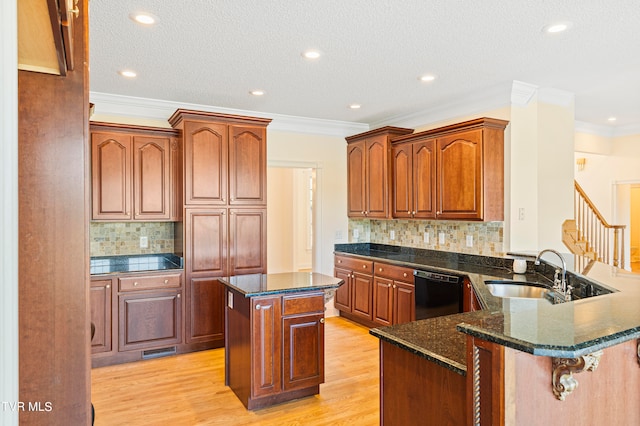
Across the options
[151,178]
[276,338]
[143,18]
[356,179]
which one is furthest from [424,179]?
[143,18]

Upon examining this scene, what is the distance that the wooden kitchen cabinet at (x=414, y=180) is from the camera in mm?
4684

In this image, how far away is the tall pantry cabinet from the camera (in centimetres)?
441

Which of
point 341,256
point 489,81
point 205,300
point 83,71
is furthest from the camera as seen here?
point 341,256

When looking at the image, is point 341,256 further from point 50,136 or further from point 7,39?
point 7,39

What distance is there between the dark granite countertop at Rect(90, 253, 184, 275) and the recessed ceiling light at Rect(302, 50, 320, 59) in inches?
97.5

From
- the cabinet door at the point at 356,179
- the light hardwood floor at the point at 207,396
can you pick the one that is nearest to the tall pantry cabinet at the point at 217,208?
the light hardwood floor at the point at 207,396

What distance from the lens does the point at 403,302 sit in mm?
4652

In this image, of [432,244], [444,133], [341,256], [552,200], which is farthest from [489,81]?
[341,256]

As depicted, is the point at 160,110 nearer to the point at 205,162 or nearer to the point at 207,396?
the point at 205,162

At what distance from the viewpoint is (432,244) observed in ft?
17.0

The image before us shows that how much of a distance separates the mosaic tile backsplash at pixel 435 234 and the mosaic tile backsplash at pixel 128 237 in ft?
8.42

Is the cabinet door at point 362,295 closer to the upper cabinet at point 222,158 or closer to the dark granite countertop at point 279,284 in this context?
the upper cabinet at point 222,158

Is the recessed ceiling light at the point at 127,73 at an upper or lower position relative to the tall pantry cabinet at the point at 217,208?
upper

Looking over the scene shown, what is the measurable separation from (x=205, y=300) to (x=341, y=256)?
202 cm
